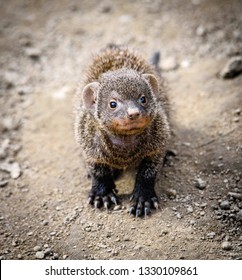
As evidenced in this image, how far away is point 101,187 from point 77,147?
88 cm

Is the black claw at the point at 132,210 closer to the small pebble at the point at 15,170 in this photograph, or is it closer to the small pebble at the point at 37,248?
the small pebble at the point at 37,248

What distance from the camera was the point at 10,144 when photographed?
494cm

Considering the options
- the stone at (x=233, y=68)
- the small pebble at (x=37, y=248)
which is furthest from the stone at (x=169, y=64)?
the small pebble at (x=37, y=248)

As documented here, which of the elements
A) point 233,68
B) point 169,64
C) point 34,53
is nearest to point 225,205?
point 233,68

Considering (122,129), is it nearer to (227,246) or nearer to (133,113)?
(133,113)

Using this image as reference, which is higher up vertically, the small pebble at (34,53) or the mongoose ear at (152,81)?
the mongoose ear at (152,81)

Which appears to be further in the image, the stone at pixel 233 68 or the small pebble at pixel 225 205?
the stone at pixel 233 68

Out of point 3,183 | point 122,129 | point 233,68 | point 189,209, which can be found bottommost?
point 3,183

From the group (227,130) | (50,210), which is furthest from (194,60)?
(50,210)

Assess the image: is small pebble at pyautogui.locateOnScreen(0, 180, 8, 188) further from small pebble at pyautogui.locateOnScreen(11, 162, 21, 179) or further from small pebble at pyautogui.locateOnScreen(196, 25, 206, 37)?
Result: small pebble at pyautogui.locateOnScreen(196, 25, 206, 37)

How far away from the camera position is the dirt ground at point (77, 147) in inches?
141

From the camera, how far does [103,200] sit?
3.93 metres

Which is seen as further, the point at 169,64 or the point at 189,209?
the point at 169,64
